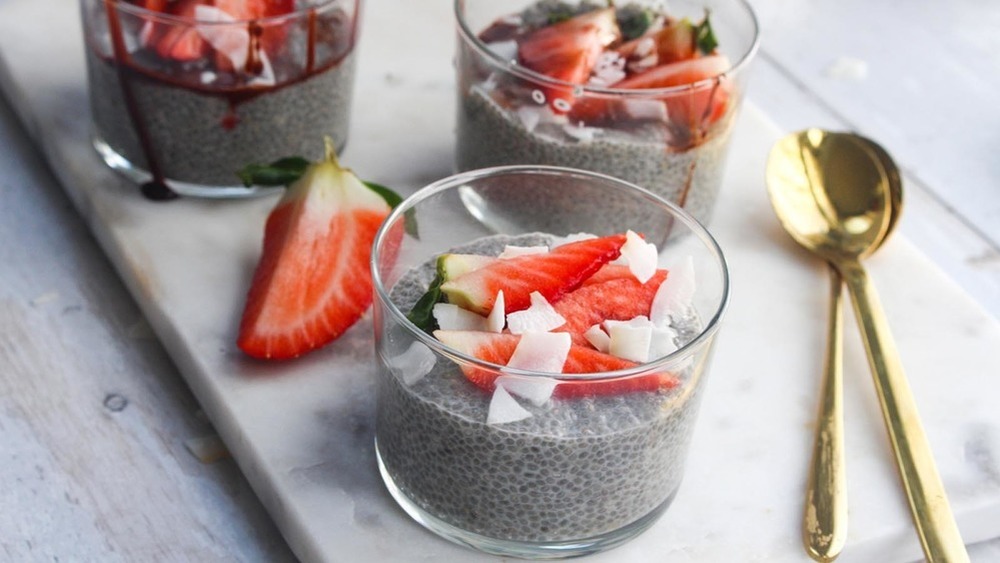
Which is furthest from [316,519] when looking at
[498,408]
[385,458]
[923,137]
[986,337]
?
[923,137]

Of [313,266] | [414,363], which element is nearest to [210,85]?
[313,266]

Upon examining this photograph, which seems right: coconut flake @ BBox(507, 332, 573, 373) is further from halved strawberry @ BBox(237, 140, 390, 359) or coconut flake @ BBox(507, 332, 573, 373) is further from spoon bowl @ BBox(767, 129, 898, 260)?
spoon bowl @ BBox(767, 129, 898, 260)

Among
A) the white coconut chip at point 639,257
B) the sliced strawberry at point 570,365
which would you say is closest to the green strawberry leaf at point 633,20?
the white coconut chip at point 639,257

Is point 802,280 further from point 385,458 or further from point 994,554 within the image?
point 385,458

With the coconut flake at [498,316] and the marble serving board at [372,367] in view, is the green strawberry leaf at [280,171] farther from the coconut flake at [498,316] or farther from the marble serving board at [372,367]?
the coconut flake at [498,316]

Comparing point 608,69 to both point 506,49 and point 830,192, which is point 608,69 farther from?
point 830,192

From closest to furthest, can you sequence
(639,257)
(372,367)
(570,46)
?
(639,257) < (372,367) < (570,46)
